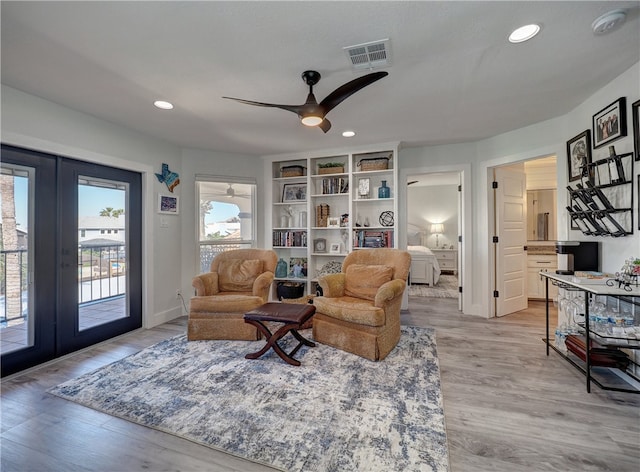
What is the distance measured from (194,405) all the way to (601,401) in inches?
112

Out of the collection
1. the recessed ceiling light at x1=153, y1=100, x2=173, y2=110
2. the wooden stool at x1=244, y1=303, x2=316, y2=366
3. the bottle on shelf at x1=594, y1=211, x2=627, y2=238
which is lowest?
the wooden stool at x1=244, y1=303, x2=316, y2=366

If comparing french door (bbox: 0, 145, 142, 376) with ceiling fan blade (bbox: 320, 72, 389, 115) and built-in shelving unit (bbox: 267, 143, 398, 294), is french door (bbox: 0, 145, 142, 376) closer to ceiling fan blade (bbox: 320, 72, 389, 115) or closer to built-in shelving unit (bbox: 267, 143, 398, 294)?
built-in shelving unit (bbox: 267, 143, 398, 294)

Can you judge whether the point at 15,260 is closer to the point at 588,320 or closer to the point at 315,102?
the point at 315,102

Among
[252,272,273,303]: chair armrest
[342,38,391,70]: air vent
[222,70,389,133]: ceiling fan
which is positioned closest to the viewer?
[342,38,391,70]: air vent

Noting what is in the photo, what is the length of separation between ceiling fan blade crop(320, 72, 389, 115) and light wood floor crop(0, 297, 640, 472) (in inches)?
89.2

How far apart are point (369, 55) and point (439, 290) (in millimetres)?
4918

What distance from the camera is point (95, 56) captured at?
6.74ft

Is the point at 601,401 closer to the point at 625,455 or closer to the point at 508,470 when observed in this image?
the point at 625,455

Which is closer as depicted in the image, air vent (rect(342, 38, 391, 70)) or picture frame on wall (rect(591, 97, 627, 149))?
air vent (rect(342, 38, 391, 70))

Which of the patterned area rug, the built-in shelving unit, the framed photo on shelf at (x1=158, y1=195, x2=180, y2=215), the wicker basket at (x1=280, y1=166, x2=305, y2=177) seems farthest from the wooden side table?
the framed photo on shelf at (x1=158, y1=195, x2=180, y2=215)

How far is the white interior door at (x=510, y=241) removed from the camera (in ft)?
13.5

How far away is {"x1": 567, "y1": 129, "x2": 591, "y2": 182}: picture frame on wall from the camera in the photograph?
277 centimetres

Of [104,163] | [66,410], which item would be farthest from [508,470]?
[104,163]

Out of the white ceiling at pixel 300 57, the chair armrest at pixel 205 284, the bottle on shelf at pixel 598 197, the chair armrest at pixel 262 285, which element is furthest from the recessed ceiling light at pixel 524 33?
the chair armrest at pixel 205 284
